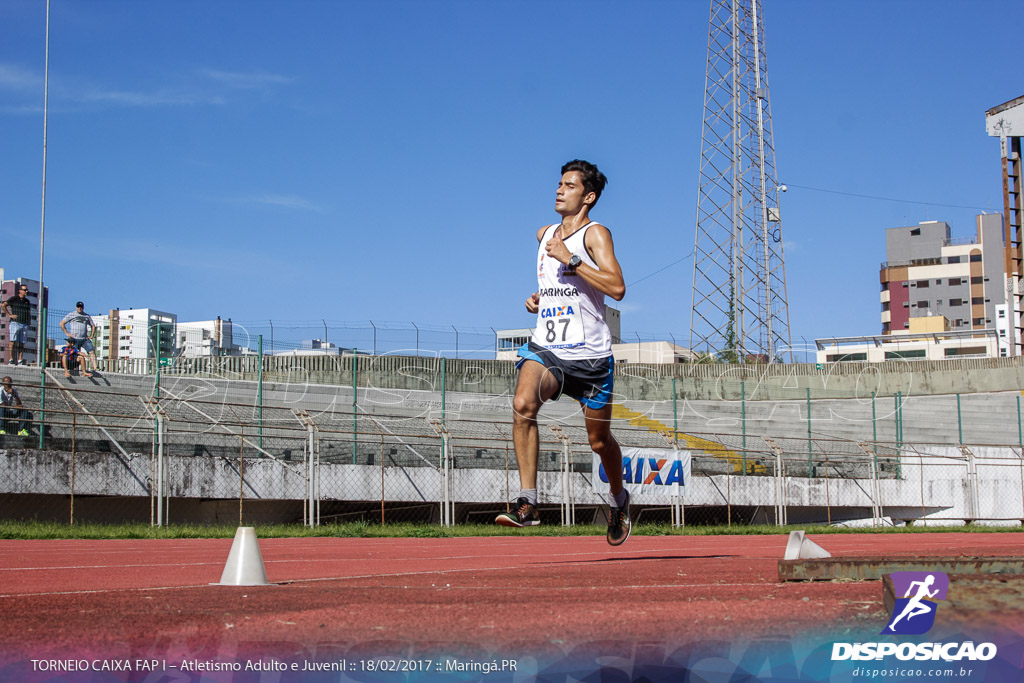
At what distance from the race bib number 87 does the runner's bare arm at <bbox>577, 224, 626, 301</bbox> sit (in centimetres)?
24

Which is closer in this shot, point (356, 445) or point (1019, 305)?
point (356, 445)

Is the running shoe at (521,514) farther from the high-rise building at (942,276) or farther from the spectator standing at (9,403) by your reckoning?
the high-rise building at (942,276)

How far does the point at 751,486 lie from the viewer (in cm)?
2312

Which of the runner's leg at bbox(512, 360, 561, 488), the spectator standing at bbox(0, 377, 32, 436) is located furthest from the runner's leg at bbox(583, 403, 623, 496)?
the spectator standing at bbox(0, 377, 32, 436)

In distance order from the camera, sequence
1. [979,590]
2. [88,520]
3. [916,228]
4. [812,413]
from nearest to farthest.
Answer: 1. [979,590]
2. [88,520]
3. [812,413]
4. [916,228]

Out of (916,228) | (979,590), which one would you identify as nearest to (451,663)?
(979,590)

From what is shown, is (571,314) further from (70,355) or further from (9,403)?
(70,355)

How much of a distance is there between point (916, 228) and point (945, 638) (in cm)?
10700

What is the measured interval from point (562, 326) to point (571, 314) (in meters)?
0.09

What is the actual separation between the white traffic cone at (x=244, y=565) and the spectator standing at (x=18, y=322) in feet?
60.2

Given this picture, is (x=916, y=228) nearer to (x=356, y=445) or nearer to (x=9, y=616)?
(x=356, y=445)

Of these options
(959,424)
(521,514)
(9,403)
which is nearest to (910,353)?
(959,424)

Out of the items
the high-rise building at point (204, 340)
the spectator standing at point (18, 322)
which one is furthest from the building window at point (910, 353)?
the spectator standing at point (18, 322)

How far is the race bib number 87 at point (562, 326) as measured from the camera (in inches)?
244
